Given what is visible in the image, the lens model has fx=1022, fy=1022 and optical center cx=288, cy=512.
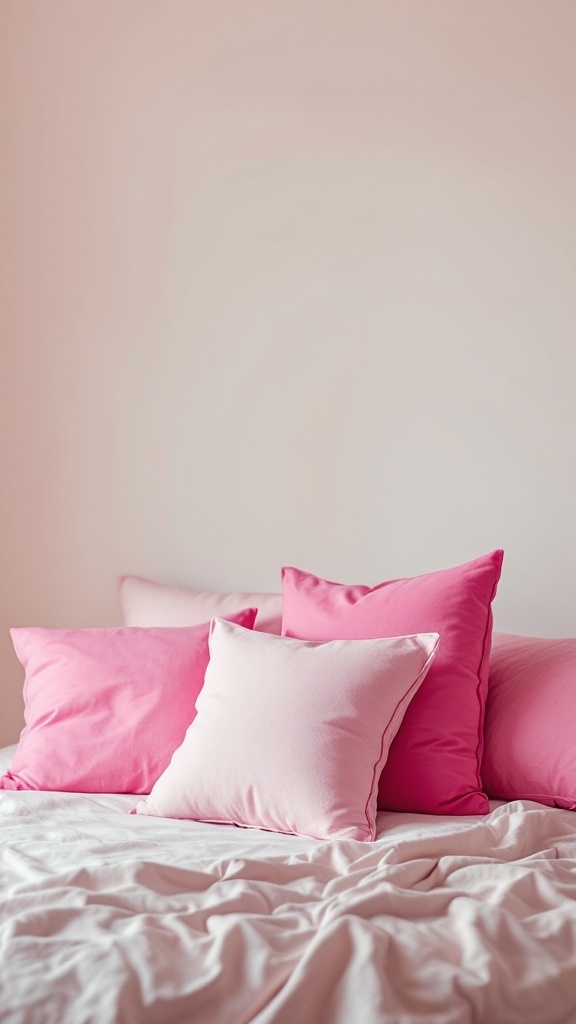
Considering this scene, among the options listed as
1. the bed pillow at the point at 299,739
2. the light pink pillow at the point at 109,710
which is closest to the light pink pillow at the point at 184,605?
the light pink pillow at the point at 109,710

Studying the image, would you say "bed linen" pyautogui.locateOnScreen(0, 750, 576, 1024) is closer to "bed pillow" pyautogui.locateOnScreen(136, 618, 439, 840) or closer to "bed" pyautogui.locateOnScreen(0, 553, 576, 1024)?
"bed" pyautogui.locateOnScreen(0, 553, 576, 1024)

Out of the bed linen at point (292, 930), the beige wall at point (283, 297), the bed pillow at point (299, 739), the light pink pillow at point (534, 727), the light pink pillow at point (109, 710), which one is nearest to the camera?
the bed linen at point (292, 930)

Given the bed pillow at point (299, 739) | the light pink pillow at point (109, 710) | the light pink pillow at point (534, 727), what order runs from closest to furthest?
A: 1. the bed pillow at point (299, 739)
2. the light pink pillow at point (534, 727)
3. the light pink pillow at point (109, 710)

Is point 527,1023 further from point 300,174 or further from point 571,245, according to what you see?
point 300,174

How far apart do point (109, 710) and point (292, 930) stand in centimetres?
102

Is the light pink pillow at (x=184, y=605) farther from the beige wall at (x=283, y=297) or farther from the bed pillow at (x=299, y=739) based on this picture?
the bed pillow at (x=299, y=739)

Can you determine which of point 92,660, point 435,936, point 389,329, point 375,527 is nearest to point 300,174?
point 389,329

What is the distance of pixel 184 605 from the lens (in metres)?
2.62

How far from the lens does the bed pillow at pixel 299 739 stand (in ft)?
5.80

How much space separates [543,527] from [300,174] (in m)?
1.14

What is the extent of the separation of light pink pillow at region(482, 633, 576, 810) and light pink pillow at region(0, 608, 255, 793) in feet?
2.06

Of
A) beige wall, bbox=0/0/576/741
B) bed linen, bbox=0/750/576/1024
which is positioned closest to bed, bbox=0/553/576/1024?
bed linen, bbox=0/750/576/1024

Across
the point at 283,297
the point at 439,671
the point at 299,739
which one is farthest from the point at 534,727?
the point at 283,297

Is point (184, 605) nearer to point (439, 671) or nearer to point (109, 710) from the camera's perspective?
point (109, 710)
